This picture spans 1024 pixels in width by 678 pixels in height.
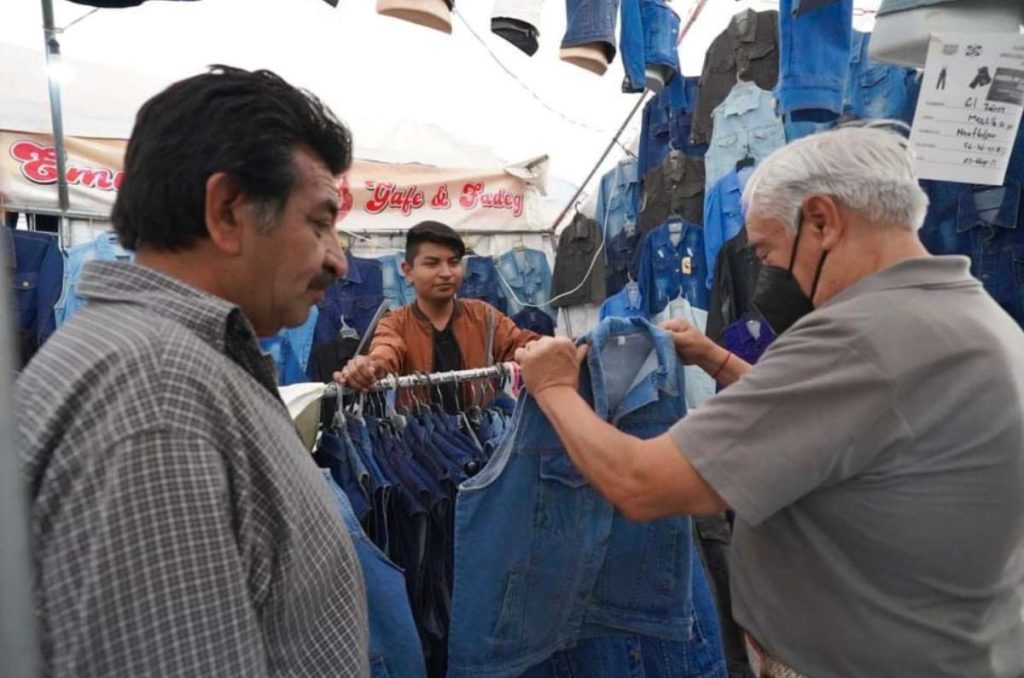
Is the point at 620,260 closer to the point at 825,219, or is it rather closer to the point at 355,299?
the point at 355,299

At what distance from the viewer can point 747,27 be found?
3.73 meters

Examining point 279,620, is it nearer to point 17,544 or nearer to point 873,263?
point 17,544

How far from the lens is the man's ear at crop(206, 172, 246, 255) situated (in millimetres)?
760

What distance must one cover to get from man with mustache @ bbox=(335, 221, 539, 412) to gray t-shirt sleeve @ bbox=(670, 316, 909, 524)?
153cm

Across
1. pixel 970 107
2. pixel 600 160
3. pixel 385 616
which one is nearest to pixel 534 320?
pixel 600 160

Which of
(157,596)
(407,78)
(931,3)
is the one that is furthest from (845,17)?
Answer: (407,78)

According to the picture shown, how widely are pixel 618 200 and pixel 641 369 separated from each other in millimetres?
3708

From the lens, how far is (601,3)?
279cm

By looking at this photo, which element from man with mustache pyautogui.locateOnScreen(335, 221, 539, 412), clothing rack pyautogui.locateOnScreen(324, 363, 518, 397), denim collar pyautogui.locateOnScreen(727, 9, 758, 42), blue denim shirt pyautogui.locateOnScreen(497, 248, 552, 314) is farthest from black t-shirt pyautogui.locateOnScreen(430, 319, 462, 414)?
blue denim shirt pyautogui.locateOnScreen(497, 248, 552, 314)

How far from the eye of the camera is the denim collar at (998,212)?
2465 mm

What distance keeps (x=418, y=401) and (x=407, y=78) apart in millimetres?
4274

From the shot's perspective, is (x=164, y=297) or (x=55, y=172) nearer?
(x=164, y=297)

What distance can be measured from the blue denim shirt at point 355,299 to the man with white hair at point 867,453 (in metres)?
3.87

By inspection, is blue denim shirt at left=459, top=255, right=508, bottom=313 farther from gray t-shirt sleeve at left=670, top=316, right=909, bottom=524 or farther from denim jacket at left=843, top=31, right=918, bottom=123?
gray t-shirt sleeve at left=670, top=316, right=909, bottom=524
